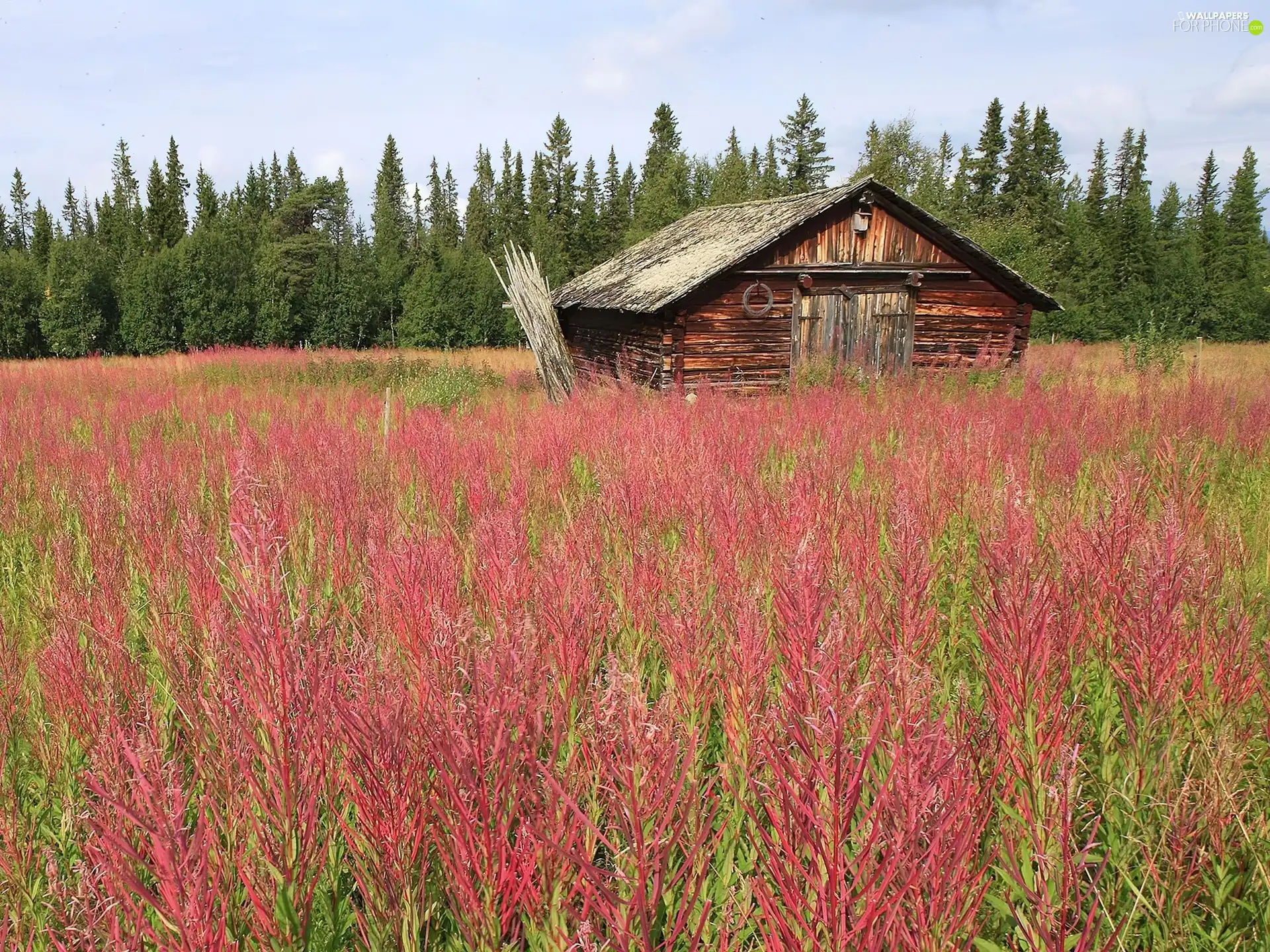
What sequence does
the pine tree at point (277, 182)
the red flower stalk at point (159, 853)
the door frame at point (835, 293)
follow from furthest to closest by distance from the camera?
the pine tree at point (277, 182)
the door frame at point (835, 293)
the red flower stalk at point (159, 853)

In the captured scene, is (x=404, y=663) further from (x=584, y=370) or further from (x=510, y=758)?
(x=584, y=370)

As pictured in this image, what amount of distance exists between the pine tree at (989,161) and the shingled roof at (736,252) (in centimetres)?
4341

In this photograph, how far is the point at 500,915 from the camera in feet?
4.75

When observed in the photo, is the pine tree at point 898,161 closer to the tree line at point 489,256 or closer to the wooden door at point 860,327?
the tree line at point 489,256

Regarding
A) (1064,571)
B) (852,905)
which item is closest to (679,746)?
(852,905)

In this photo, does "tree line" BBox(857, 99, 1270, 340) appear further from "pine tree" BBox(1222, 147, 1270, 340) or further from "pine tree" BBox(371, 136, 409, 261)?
"pine tree" BBox(371, 136, 409, 261)

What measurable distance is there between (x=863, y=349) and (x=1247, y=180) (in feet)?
180

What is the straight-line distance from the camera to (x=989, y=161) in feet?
187

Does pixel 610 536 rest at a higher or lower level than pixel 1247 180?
lower

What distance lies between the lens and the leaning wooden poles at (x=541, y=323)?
1600 cm

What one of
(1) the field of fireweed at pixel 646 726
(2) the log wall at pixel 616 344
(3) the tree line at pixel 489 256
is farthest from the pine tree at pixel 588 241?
(1) the field of fireweed at pixel 646 726

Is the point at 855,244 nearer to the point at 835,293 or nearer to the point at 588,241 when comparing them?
the point at 835,293

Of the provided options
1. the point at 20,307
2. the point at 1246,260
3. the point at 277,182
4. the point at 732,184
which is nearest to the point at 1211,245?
the point at 1246,260

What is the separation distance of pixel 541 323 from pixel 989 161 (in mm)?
51770
